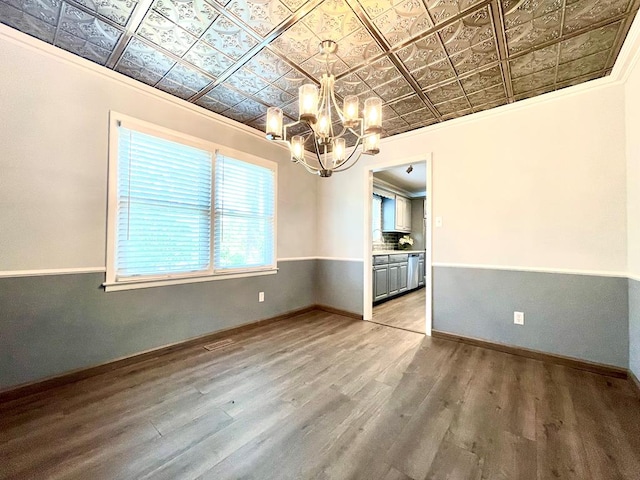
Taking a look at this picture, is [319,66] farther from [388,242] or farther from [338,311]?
[388,242]

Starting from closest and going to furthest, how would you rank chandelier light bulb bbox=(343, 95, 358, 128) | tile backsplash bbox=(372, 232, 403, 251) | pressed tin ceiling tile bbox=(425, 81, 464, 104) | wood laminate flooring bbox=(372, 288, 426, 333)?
1. chandelier light bulb bbox=(343, 95, 358, 128)
2. pressed tin ceiling tile bbox=(425, 81, 464, 104)
3. wood laminate flooring bbox=(372, 288, 426, 333)
4. tile backsplash bbox=(372, 232, 403, 251)

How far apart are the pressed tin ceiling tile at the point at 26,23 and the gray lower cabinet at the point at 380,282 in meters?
4.25

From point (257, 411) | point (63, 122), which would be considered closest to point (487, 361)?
point (257, 411)

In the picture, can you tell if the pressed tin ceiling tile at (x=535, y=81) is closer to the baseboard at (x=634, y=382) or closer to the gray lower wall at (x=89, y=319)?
the baseboard at (x=634, y=382)

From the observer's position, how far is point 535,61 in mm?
2078

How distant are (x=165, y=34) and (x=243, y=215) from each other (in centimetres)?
184

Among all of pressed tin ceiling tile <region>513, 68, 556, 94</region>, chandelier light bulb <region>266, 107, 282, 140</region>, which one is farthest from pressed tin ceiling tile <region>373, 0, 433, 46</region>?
pressed tin ceiling tile <region>513, 68, 556, 94</region>

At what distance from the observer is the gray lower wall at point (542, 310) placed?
224 cm

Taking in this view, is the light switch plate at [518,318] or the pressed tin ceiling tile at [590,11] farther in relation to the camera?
the light switch plate at [518,318]

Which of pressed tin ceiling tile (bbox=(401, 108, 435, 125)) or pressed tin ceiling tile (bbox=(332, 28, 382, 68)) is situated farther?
→ pressed tin ceiling tile (bbox=(401, 108, 435, 125))

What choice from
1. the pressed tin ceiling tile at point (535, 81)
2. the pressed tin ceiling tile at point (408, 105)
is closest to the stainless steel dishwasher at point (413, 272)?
the pressed tin ceiling tile at point (408, 105)

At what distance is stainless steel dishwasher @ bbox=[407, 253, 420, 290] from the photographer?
568 centimetres

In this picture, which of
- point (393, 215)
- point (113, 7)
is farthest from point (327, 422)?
point (393, 215)

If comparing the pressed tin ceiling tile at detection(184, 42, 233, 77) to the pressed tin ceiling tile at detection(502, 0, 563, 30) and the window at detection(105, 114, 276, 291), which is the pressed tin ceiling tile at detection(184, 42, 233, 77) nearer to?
the window at detection(105, 114, 276, 291)
